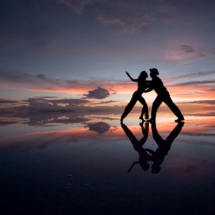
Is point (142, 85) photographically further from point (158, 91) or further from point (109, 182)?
point (109, 182)

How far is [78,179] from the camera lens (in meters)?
2.68

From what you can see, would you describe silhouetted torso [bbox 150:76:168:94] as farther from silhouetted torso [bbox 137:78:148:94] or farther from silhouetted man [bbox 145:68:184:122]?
silhouetted torso [bbox 137:78:148:94]

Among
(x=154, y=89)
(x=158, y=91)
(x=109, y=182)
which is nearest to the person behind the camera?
(x=109, y=182)

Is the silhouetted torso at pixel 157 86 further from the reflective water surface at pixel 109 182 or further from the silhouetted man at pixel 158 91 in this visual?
the reflective water surface at pixel 109 182

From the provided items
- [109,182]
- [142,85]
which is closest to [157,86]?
[142,85]

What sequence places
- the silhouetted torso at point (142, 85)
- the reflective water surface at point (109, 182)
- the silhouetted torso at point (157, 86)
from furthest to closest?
the silhouetted torso at point (142, 85) → the silhouetted torso at point (157, 86) → the reflective water surface at point (109, 182)

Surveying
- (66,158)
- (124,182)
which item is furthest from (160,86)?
(124,182)

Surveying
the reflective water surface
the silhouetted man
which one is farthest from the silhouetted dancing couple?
the reflective water surface

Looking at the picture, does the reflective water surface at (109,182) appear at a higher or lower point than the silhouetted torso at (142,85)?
lower

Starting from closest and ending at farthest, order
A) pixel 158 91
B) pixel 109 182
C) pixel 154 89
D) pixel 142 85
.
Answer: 1. pixel 109 182
2. pixel 158 91
3. pixel 154 89
4. pixel 142 85

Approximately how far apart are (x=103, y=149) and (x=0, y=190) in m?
2.59

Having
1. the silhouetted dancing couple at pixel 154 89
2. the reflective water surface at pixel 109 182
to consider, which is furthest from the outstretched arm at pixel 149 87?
the reflective water surface at pixel 109 182

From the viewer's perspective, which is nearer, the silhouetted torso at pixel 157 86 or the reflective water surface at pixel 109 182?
the reflective water surface at pixel 109 182

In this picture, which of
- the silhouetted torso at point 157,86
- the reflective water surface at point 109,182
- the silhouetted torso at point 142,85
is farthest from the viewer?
the silhouetted torso at point 142,85
